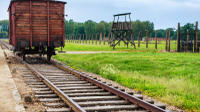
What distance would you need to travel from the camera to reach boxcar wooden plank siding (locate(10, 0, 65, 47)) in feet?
48.3

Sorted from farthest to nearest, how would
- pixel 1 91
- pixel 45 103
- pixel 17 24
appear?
pixel 17 24, pixel 1 91, pixel 45 103

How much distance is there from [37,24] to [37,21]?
0.59ft

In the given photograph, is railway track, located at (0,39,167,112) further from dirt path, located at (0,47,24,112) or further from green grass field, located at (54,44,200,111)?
green grass field, located at (54,44,200,111)

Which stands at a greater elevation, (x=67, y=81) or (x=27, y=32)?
(x=27, y=32)

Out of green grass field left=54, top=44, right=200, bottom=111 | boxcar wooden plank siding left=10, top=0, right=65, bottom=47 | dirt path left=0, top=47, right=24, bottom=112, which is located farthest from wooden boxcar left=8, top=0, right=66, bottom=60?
dirt path left=0, top=47, right=24, bottom=112

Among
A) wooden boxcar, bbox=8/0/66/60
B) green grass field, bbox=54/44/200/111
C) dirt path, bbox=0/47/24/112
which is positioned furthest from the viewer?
wooden boxcar, bbox=8/0/66/60

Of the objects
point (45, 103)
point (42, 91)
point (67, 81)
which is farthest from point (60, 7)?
point (45, 103)

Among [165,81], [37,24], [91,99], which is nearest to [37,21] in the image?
[37,24]

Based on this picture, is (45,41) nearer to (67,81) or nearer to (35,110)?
(67,81)

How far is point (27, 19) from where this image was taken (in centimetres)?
1495

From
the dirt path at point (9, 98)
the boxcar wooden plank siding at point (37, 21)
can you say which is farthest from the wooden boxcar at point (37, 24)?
the dirt path at point (9, 98)

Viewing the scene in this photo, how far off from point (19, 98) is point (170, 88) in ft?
15.4

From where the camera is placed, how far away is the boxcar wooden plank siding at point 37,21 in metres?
14.7

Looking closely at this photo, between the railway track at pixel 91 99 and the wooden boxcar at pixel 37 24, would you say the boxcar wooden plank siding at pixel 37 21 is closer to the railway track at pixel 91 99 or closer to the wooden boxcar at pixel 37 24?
the wooden boxcar at pixel 37 24
